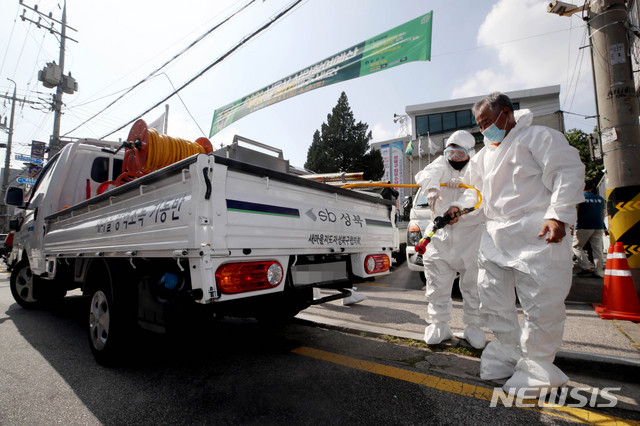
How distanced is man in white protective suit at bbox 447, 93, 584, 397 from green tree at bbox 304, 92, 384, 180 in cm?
2322

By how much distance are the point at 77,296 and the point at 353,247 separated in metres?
6.61

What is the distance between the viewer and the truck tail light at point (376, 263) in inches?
126

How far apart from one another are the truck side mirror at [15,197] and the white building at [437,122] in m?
19.2

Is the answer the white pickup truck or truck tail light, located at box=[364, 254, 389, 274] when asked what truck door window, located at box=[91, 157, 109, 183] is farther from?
truck tail light, located at box=[364, 254, 389, 274]

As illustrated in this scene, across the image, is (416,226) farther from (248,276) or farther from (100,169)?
(100,169)

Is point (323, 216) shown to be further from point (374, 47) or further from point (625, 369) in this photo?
point (374, 47)

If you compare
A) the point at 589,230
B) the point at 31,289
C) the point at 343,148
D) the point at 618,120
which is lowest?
the point at 31,289

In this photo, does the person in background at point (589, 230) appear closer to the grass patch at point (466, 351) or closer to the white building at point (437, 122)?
the grass patch at point (466, 351)

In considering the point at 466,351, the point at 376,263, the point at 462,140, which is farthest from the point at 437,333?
the point at 462,140

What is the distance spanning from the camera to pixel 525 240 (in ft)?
7.03

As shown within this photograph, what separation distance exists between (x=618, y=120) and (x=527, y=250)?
3.40 metres

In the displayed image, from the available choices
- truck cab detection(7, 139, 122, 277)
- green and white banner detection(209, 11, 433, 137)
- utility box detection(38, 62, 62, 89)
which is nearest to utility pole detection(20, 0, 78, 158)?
utility box detection(38, 62, 62, 89)

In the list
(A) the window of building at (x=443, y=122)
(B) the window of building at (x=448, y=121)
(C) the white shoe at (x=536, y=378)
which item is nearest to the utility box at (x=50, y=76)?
(C) the white shoe at (x=536, y=378)

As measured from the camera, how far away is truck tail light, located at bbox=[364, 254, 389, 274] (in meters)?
3.21
